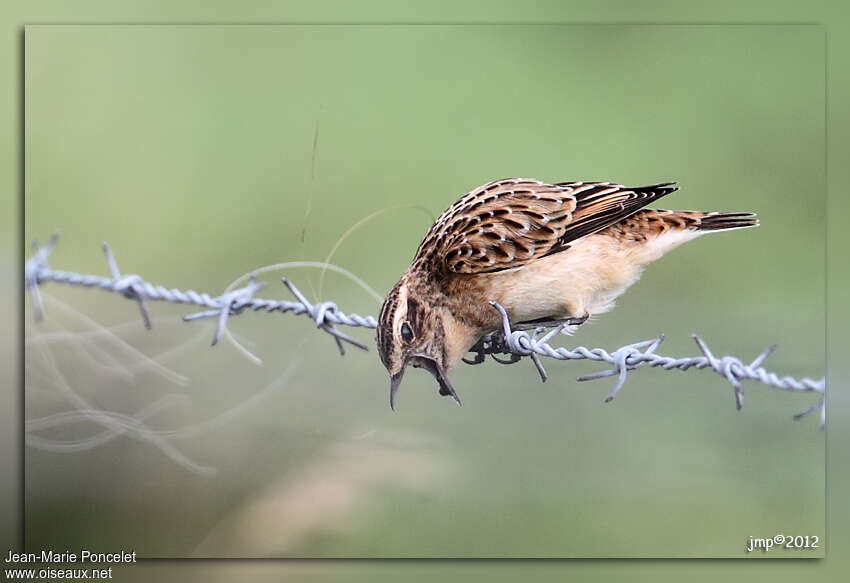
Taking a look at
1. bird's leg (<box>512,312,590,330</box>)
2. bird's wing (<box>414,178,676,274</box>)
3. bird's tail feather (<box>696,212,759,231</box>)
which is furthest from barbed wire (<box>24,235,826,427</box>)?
bird's tail feather (<box>696,212,759,231</box>)

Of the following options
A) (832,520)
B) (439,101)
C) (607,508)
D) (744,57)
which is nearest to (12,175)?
(439,101)

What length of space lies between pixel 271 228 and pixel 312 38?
2.51 ft

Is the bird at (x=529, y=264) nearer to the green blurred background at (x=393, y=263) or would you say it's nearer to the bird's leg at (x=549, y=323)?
the bird's leg at (x=549, y=323)

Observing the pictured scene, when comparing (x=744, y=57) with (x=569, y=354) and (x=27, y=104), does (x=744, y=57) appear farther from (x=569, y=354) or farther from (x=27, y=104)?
(x=27, y=104)

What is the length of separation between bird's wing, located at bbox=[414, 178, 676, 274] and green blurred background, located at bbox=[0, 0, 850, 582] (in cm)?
76

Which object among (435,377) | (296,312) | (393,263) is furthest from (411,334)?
(296,312)

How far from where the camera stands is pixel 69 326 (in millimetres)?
3785

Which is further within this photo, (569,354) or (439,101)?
(439,101)

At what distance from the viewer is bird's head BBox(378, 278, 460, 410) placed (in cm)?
329

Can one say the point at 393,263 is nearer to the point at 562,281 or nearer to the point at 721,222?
the point at 562,281

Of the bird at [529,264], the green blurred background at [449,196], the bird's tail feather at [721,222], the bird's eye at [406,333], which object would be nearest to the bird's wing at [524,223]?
the bird at [529,264]

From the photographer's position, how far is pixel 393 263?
363cm

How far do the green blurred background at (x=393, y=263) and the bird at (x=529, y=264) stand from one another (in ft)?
0.62

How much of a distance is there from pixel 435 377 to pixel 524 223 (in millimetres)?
640
